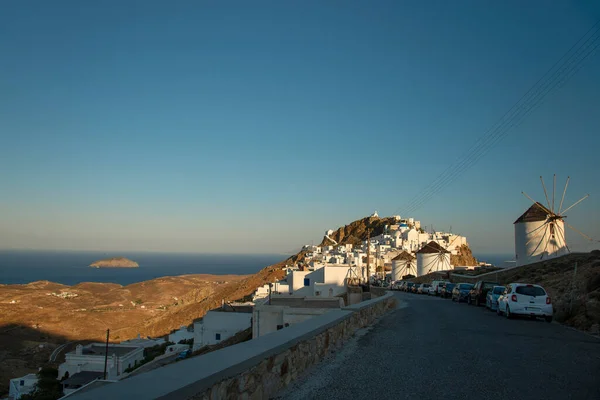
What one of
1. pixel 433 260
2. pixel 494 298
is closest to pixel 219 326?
pixel 494 298

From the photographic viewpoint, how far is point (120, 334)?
66.4 metres

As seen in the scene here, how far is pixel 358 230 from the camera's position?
17862 centimetres

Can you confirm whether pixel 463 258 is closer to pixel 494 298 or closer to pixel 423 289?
pixel 423 289

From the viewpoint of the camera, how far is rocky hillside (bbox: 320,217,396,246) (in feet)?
554

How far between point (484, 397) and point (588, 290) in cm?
1854

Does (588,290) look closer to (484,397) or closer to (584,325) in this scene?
(584,325)

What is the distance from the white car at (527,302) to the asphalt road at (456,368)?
4924 mm

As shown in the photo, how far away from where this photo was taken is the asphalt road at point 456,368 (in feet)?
21.5

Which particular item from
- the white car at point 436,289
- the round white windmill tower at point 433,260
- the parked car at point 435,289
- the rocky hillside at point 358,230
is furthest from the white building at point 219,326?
the rocky hillside at point 358,230

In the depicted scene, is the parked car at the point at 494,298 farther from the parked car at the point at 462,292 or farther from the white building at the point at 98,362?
the white building at the point at 98,362

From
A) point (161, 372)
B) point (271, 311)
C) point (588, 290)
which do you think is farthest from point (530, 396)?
point (271, 311)

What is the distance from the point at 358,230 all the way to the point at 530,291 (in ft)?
526

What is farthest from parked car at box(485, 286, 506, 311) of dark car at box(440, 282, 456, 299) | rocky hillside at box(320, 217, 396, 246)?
rocky hillside at box(320, 217, 396, 246)

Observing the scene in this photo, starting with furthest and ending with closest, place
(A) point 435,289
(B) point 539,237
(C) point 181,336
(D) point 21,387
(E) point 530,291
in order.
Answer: (B) point 539,237 < (C) point 181,336 < (A) point 435,289 < (D) point 21,387 < (E) point 530,291
